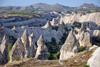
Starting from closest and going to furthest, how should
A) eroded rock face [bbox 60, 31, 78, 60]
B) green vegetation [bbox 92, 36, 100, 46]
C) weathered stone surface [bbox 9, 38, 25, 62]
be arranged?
weathered stone surface [bbox 9, 38, 25, 62], eroded rock face [bbox 60, 31, 78, 60], green vegetation [bbox 92, 36, 100, 46]

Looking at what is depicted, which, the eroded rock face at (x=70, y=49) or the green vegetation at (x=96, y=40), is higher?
the eroded rock face at (x=70, y=49)

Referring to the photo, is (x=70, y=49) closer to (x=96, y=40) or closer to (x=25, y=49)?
(x=25, y=49)

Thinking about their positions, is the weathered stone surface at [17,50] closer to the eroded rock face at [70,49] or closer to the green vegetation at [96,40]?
the eroded rock face at [70,49]

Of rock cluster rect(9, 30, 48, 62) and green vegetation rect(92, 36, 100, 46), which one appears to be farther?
green vegetation rect(92, 36, 100, 46)

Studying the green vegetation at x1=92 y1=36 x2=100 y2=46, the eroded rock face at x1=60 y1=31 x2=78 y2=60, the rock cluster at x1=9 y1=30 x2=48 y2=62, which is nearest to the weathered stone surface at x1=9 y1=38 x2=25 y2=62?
the rock cluster at x1=9 y1=30 x2=48 y2=62

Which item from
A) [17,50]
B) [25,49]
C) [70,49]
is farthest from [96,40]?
[17,50]

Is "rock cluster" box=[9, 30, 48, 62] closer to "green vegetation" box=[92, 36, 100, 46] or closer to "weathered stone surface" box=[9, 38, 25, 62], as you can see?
"weathered stone surface" box=[9, 38, 25, 62]

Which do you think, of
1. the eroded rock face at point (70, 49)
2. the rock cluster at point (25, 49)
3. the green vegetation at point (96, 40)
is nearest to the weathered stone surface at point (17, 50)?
the rock cluster at point (25, 49)

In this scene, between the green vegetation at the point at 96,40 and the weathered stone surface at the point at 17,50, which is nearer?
the weathered stone surface at the point at 17,50

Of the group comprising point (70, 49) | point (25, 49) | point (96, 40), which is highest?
point (70, 49)

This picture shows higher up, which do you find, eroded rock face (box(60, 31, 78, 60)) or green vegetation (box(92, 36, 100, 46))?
eroded rock face (box(60, 31, 78, 60))

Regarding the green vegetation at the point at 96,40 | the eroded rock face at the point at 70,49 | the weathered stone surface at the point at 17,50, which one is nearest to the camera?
the weathered stone surface at the point at 17,50

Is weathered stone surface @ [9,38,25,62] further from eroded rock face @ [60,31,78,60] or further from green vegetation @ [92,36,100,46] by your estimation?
green vegetation @ [92,36,100,46]

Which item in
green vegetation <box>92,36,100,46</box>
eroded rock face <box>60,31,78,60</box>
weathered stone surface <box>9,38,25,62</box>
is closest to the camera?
weathered stone surface <box>9,38,25,62</box>
